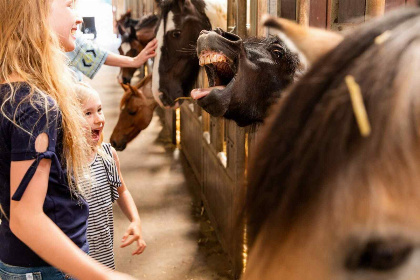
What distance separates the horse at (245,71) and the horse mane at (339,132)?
0.86m

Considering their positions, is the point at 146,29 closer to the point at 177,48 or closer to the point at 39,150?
the point at 177,48

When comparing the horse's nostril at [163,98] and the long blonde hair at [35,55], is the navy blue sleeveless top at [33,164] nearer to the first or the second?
the long blonde hair at [35,55]

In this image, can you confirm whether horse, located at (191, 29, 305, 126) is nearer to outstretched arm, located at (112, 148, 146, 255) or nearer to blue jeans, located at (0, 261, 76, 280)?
outstretched arm, located at (112, 148, 146, 255)

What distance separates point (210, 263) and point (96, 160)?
1450 millimetres

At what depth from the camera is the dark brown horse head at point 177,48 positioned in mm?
2504

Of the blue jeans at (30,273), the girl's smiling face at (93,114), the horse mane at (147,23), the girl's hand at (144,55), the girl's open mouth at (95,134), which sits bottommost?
the blue jeans at (30,273)

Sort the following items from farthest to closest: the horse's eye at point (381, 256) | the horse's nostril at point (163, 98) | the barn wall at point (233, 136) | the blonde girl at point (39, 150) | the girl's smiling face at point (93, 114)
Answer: the horse's nostril at point (163, 98), the barn wall at point (233, 136), the girl's smiling face at point (93, 114), the blonde girl at point (39, 150), the horse's eye at point (381, 256)

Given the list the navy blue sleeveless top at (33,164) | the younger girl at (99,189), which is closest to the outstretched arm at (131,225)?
the younger girl at (99,189)

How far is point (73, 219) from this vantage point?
1208mm

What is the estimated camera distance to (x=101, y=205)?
65.6 inches

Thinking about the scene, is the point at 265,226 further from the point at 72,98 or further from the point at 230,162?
the point at 230,162

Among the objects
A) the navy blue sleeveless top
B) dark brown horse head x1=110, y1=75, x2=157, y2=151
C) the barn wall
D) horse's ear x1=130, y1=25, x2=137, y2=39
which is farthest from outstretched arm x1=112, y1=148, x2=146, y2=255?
horse's ear x1=130, y1=25, x2=137, y2=39

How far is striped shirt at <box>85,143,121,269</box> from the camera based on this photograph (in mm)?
1651

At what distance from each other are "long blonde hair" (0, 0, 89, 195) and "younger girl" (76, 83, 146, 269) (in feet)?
1.55
